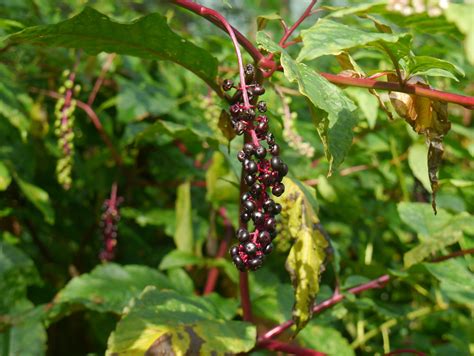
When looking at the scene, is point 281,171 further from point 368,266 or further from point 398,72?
point 368,266

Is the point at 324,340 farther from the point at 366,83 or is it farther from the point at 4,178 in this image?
the point at 4,178

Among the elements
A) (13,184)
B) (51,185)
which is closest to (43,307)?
(13,184)

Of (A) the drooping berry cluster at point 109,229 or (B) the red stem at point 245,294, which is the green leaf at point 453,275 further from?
(A) the drooping berry cluster at point 109,229

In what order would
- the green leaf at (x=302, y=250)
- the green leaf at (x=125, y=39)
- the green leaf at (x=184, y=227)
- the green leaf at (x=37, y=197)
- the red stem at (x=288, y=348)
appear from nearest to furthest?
the green leaf at (x=125, y=39) < the green leaf at (x=302, y=250) < the red stem at (x=288, y=348) < the green leaf at (x=37, y=197) < the green leaf at (x=184, y=227)

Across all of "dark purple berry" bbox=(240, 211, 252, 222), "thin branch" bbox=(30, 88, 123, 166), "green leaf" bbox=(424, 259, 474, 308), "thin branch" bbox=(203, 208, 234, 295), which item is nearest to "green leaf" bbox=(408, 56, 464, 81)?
"dark purple berry" bbox=(240, 211, 252, 222)

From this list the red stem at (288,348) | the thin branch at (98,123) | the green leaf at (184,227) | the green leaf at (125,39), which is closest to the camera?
the green leaf at (125,39)

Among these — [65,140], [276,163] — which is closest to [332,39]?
[276,163]

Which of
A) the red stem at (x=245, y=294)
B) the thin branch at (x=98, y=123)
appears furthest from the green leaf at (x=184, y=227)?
the red stem at (x=245, y=294)

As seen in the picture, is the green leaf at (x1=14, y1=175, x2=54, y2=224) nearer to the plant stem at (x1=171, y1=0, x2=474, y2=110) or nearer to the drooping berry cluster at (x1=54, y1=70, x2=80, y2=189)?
the drooping berry cluster at (x1=54, y1=70, x2=80, y2=189)
